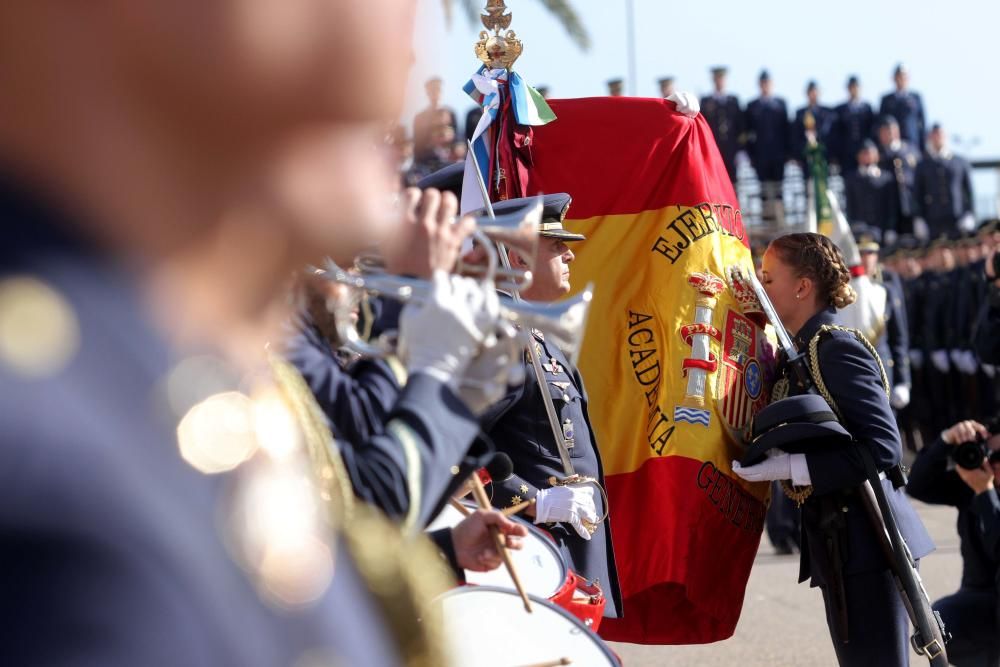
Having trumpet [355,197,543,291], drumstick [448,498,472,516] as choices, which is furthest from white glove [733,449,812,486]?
trumpet [355,197,543,291]

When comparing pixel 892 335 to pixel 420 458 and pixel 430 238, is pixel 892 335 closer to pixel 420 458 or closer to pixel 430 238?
pixel 430 238

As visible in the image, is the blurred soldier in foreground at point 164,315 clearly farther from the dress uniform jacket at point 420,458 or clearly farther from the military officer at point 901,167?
the military officer at point 901,167

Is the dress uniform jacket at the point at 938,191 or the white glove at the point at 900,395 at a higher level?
the dress uniform jacket at the point at 938,191

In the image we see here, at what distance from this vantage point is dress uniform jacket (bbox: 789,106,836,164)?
1825 cm

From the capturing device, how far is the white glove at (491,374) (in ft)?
4.01

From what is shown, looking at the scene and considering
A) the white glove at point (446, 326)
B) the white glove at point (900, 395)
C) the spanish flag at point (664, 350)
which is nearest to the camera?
the white glove at point (446, 326)

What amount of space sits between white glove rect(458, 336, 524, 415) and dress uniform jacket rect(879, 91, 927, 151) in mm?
18845

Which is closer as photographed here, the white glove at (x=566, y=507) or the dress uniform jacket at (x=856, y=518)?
the white glove at (x=566, y=507)

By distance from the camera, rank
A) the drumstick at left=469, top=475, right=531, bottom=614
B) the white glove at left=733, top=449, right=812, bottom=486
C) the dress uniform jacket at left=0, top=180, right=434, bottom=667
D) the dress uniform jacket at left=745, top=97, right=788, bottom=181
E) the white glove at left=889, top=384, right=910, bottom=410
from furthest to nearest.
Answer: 1. the dress uniform jacket at left=745, top=97, right=788, bottom=181
2. the white glove at left=889, top=384, right=910, bottom=410
3. the white glove at left=733, top=449, right=812, bottom=486
4. the drumstick at left=469, top=475, right=531, bottom=614
5. the dress uniform jacket at left=0, top=180, right=434, bottom=667

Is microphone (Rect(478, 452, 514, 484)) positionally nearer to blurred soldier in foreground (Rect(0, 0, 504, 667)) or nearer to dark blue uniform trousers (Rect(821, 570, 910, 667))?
dark blue uniform trousers (Rect(821, 570, 910, 667))

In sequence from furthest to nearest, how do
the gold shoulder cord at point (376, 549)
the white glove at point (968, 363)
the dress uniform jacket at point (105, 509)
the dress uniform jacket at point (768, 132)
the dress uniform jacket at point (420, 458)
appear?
the dress uniform jacket at point (768, 132) < the white glove at point (968, 363) < the dress uniform jacket at point (420, 458) < the gold shoulder cord at point (376, 549) < the dress uniform jacket at point (105, 509)

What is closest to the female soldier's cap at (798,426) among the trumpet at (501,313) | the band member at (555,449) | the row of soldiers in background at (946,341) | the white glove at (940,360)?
the band member at (555,449)

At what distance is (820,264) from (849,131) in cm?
1543

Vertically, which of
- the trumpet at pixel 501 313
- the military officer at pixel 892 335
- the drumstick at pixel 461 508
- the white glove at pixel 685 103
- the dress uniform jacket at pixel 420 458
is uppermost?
the white glove at pixel 685 103
